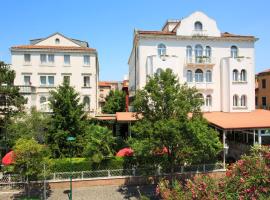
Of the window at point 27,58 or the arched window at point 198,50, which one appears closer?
the arched window at point 198,50

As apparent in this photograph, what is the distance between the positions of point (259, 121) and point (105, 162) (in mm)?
15642

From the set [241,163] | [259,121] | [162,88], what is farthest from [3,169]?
[259,121]

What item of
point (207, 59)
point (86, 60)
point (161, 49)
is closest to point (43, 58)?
point (86, 60)

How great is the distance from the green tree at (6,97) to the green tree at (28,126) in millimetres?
748

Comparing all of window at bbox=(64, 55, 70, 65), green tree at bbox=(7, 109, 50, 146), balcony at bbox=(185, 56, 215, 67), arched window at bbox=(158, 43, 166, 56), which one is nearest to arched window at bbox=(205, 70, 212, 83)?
balcony at bbox=(185, 56, 215, 67)

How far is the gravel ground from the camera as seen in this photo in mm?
20078

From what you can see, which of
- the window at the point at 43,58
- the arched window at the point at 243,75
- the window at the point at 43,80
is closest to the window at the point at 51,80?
the window at the point at 43,80

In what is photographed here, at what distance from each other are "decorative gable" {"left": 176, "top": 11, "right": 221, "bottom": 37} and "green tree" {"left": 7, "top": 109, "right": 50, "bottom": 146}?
18830 millimetres

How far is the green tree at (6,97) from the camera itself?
25.7 metres

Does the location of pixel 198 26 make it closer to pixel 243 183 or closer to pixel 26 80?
pixel 26 80

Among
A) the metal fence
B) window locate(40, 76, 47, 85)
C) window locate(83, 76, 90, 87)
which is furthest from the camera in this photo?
window locate(83, 76, 90, 87)

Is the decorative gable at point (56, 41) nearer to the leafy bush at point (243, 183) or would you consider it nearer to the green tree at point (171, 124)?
the green tree at point (171, 124)

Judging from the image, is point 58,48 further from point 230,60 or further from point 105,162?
point 230,60

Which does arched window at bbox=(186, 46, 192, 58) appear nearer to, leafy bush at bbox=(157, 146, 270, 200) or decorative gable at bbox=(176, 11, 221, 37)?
decorative gable at bbox=(176, 11, 221, 37)
